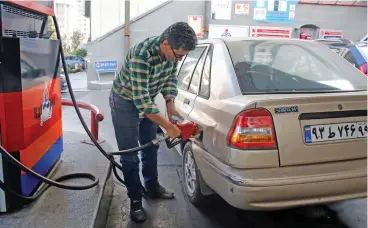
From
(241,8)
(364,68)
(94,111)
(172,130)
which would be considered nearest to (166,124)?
(172,130)

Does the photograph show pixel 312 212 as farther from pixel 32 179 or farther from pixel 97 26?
pixel 97 26

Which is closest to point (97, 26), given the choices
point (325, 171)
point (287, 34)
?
point (287, 34)

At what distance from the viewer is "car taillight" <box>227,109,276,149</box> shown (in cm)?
228

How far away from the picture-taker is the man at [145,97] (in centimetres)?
242

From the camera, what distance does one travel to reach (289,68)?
9.89ft

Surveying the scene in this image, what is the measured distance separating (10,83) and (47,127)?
0.78 meters

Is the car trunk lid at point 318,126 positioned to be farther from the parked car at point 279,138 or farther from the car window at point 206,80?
the car window at point 206,80

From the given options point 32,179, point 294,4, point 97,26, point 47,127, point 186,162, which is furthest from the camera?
point 294,4

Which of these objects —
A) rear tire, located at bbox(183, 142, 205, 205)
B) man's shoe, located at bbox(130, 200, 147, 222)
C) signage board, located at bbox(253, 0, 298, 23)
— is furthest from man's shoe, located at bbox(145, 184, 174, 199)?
signage board, located at bbox(253, 0, 298, 23)

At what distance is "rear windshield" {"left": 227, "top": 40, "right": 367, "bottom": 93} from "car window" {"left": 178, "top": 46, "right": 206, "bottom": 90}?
533mm

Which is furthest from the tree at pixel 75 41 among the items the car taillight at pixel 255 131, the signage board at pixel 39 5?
the car taillight at pixel 255 131

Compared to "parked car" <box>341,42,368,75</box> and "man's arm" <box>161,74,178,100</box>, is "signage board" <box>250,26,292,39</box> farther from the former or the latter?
"man's arm" <box>161,74,178,100</box>

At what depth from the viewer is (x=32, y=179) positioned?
8.61 ft

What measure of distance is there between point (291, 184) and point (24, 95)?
1.85 m
